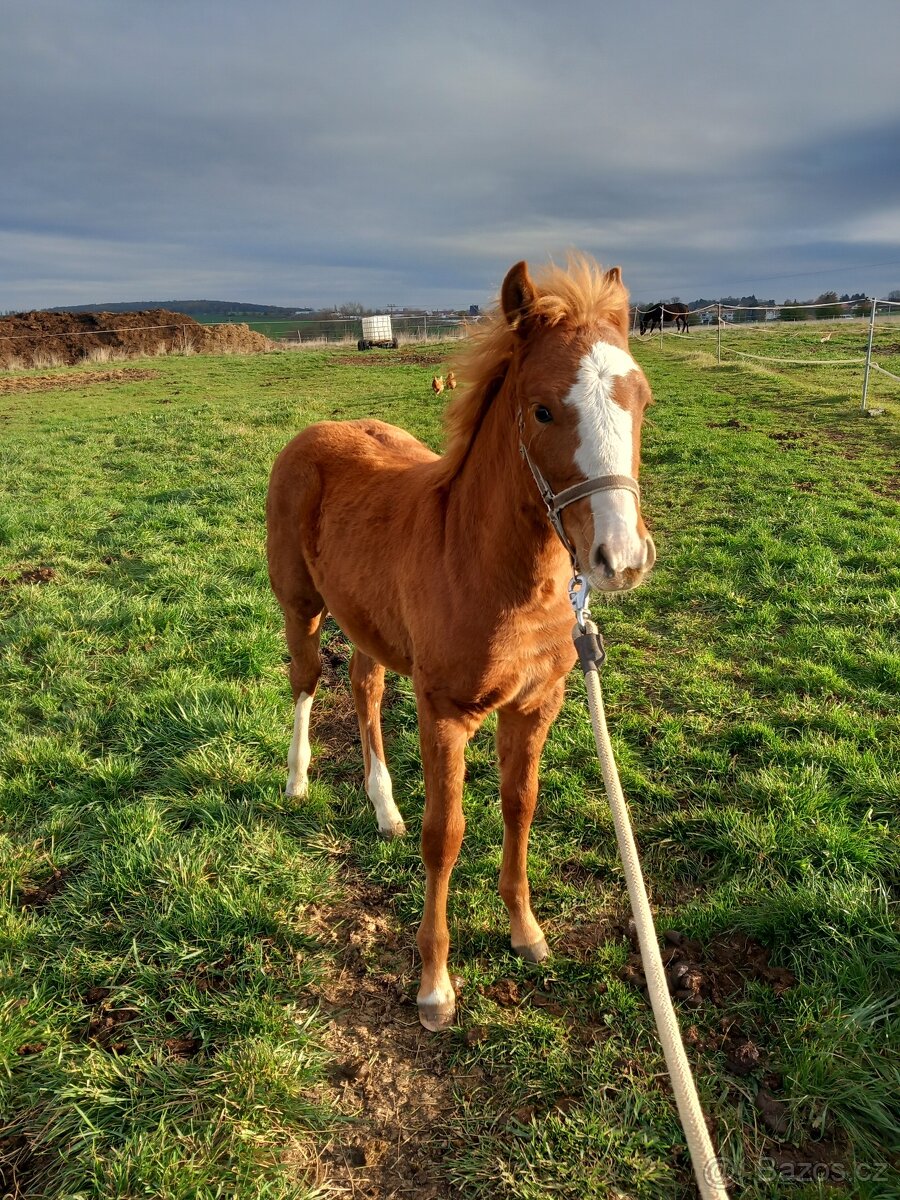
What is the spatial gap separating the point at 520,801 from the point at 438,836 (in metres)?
0.44

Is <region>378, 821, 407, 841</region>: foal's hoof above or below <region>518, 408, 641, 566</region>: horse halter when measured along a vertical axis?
below

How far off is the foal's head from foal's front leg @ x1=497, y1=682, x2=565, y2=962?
3.53 feet

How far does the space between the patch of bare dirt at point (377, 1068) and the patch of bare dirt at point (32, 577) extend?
5419 mm

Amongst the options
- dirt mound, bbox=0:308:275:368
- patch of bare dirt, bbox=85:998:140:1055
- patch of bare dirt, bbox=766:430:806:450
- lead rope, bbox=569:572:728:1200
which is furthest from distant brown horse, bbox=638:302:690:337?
patch of bare dirt, bbox=85:998:140:1055

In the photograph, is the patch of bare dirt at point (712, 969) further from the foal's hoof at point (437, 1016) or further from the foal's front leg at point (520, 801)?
the foal's hoof at point (437, 1016)

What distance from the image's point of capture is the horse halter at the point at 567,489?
1.78 meters

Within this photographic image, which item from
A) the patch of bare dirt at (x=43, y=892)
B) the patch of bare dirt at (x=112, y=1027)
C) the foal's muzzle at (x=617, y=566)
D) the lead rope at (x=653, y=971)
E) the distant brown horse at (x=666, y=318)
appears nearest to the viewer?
the lead rope at (x=653, y=971)

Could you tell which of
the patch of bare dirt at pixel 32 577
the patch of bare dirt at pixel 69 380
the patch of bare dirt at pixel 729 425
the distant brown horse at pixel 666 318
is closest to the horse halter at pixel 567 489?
the patch of bare dirt at pixel 32 577

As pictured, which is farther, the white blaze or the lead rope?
the white blaze

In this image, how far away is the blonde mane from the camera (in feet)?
6.79

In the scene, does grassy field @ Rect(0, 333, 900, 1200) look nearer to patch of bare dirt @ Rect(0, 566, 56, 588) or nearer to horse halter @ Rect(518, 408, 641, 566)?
patch of bare dirt @ Rect(0, 566, 56, 588)

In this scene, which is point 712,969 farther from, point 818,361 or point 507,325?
point 818,361

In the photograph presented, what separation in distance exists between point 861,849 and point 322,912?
8.36 ft

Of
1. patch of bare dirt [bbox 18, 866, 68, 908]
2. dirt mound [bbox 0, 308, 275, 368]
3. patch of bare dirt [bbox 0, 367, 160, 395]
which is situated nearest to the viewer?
patch of bare dirt [bbox 18, 866, 68, 908]
